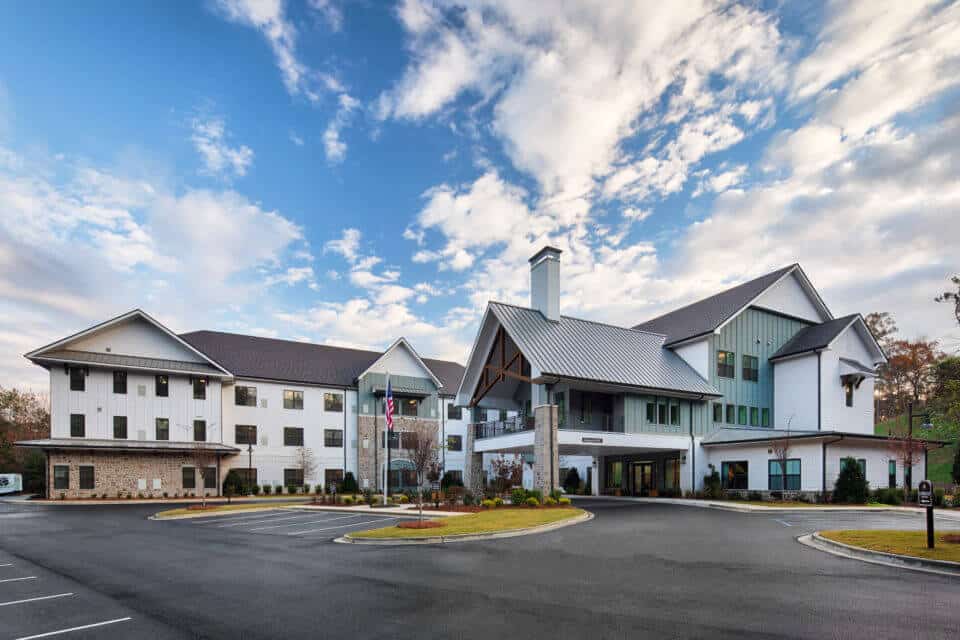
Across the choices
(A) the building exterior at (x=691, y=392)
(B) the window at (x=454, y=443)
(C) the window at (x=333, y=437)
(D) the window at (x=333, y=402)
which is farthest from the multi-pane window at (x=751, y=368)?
(C) the window at (x=333, y=437)

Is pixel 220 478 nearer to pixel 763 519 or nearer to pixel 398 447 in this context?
pixel 398 447

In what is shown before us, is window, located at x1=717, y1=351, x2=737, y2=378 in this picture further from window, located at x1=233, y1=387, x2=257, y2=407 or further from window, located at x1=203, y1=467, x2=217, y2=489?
window, located at x1=203, y1=467, x2=217, y2=489

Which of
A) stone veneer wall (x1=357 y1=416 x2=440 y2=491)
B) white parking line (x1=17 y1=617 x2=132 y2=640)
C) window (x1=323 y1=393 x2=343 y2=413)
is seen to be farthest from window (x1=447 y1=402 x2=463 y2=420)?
white parking line (x1=17 y1=617 x2=132 y2=640)

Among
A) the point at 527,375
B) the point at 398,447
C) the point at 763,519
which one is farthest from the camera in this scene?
the point at 398,447

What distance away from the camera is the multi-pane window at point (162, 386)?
41844 mm

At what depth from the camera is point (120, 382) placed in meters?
40.5

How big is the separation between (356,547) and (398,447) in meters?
36.5

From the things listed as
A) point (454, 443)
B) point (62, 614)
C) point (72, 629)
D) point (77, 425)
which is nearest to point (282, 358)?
point (77, 425)

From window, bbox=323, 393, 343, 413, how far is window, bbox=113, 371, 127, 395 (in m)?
14.1

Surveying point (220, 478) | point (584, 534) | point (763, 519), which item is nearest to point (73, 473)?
point (220, 478)

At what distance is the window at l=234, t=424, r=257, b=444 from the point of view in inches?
1767

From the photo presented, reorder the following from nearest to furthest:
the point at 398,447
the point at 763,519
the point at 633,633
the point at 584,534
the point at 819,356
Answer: the point at 633,633 → the point at 584,534 → the point at 763,519 → the point at 819,356 → the point at 398,447

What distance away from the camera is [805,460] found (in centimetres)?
3072

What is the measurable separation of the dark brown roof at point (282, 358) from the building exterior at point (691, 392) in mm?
16423
